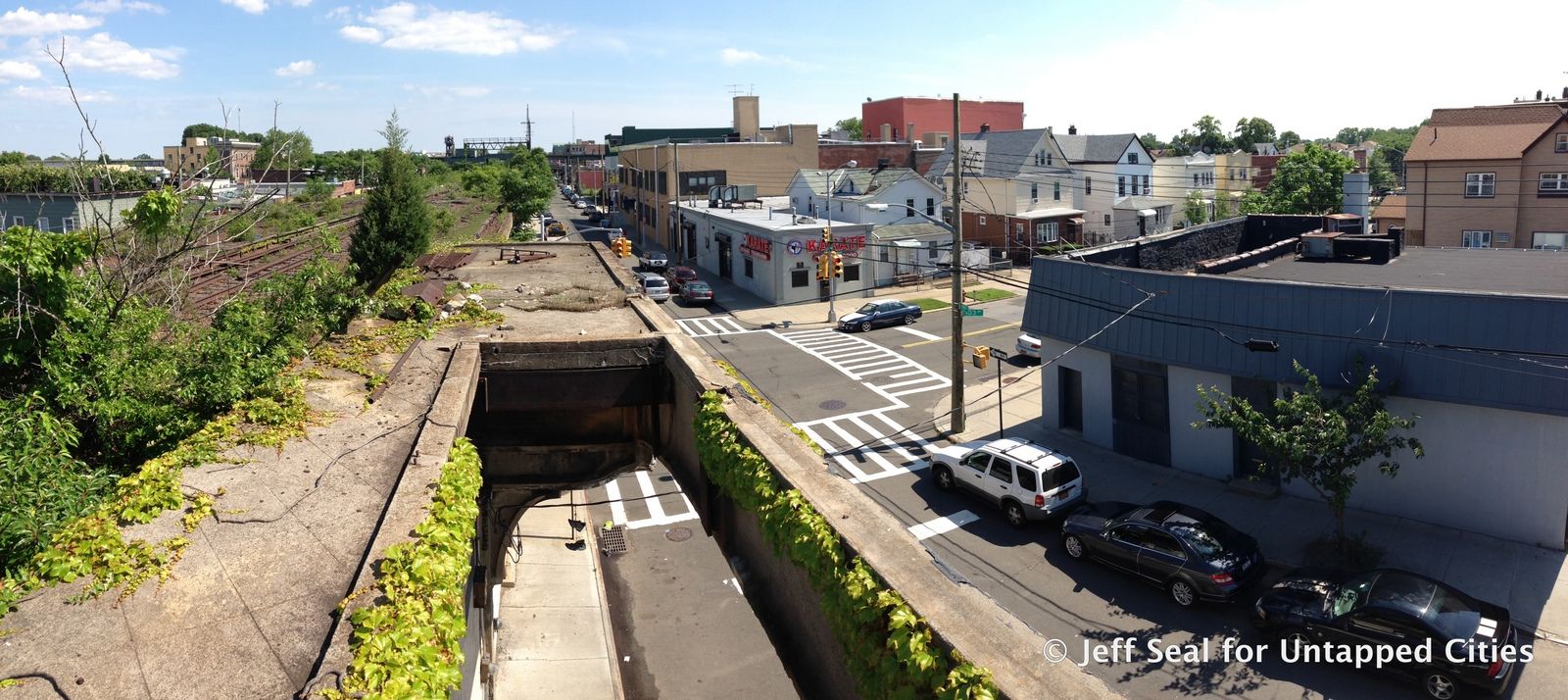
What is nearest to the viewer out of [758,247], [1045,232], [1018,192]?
[758,247]

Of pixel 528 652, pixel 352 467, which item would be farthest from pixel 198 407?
pixel 528 652

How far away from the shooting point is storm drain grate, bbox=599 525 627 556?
2048 cm

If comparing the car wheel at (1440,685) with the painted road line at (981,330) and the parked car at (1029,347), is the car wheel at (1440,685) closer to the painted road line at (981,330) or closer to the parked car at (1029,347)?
the parked car at (1029,347)

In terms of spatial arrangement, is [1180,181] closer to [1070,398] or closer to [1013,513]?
[1070,398]

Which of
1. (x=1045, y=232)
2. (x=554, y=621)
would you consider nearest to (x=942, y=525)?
(x=554, y=621)

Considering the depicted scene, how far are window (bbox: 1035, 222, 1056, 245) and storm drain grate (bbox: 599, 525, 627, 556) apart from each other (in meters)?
42.2

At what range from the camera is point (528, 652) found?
16.0 m

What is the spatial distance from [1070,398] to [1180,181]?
180ft

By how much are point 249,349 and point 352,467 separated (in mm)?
3124

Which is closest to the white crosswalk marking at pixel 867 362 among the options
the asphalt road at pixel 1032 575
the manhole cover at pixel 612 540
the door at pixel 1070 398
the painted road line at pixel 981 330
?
the asphalt road at pixel 1032 575

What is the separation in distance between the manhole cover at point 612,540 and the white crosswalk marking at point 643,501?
1.17 ft

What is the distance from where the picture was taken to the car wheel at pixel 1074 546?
17.0m

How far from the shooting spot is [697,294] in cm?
4669

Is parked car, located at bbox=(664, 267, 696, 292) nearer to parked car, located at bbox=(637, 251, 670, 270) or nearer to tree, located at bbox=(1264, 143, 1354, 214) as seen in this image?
parked car, located at bbox=(637, 251, 670, 270)
